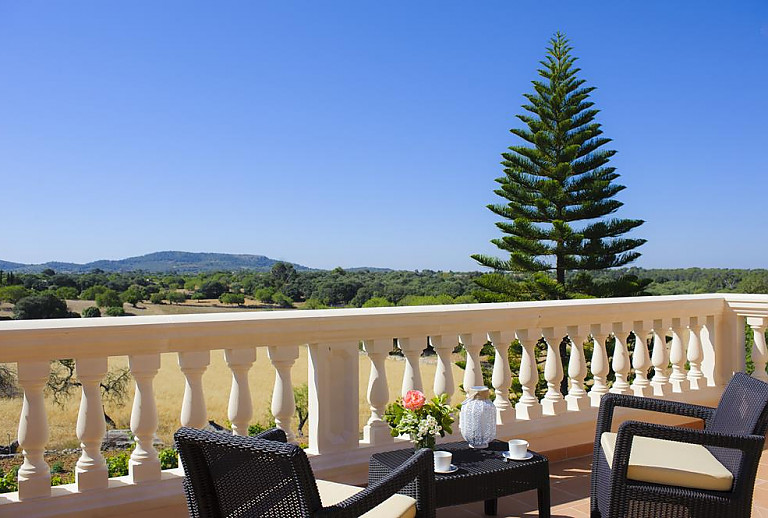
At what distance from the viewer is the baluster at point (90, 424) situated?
2504 mm

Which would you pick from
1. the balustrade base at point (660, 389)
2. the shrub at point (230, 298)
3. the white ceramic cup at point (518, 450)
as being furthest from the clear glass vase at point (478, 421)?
the shrub at point (230, 298)

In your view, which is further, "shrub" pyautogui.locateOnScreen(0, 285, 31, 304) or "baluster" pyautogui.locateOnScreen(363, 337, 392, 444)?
"shrub" pyautogui.locateOnScreen(0, 285, 31, 304)

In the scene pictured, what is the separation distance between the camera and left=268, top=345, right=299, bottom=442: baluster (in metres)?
2.84

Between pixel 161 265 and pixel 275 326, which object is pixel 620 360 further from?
pixel 161 265

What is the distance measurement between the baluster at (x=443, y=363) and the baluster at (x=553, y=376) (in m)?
0.61

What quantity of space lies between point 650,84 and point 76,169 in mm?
22364

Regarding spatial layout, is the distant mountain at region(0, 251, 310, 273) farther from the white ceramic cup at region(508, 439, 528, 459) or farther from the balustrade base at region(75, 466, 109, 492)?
the white ceramic cup at region(508, 439, 528, 459)

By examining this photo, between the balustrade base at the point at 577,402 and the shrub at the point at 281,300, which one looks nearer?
the balustrade base at the point at 577,402

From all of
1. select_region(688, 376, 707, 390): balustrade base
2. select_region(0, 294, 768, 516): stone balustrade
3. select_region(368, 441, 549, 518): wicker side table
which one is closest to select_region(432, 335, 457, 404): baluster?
select_region(0, 294, 768, 516): stone balustrade

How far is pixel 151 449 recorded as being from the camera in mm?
2686

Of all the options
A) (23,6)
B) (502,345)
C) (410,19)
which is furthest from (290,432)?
(23,6)

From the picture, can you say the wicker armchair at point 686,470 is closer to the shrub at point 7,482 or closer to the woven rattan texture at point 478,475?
the woven rattan texture at point 478,475

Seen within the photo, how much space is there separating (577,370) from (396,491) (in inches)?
82.1

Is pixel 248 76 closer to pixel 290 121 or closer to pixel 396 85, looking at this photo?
pixel 290 121
